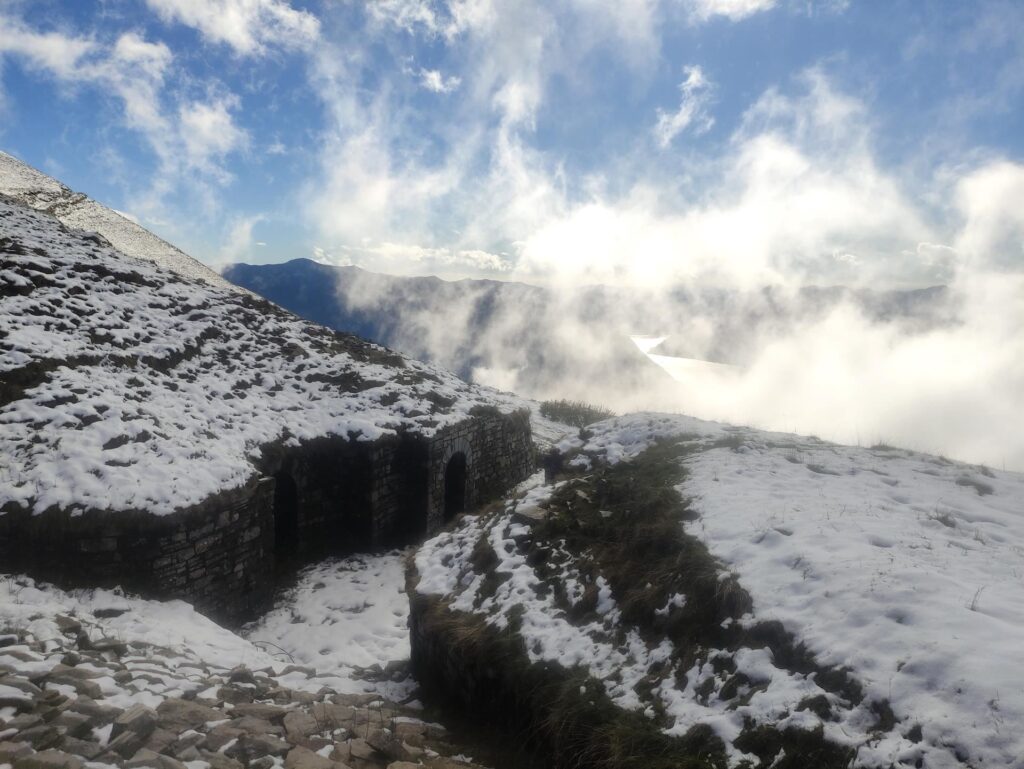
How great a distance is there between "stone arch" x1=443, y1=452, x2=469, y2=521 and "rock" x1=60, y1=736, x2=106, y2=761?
38.9 feet

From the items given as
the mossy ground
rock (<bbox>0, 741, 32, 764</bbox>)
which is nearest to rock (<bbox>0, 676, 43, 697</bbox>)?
rock (<bbox>0, 741, 32, 764</bbox>)

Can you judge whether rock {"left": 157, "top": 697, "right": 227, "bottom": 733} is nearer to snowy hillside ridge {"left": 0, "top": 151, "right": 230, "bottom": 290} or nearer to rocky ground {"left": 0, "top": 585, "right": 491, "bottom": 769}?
rocky ground {"left": 0, "top": 585, "right": 491, "bottom": 769}

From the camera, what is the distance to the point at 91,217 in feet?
112

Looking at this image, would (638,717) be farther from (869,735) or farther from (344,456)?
(344,456)

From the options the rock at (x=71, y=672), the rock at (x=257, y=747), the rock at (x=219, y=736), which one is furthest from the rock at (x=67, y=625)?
the rock at (x=257, y=747)

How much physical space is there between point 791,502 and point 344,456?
998 centimetres

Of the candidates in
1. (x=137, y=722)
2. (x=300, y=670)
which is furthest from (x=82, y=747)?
(x=300, y=670)

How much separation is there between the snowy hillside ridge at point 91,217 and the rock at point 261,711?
1117 inches

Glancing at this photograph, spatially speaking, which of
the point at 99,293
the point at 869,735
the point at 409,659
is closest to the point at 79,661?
the point at 409,659

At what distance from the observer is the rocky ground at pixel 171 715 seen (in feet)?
15.1

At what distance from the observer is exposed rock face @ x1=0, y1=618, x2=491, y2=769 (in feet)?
15.0

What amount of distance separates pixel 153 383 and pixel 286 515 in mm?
4146

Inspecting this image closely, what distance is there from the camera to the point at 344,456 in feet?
46.0

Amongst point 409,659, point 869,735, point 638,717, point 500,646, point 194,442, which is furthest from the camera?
point 194,442
